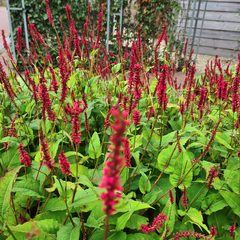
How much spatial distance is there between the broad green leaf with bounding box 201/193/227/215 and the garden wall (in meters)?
9.86

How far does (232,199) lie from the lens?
→ 123 centimetres

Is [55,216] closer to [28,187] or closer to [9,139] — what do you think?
[28,187]

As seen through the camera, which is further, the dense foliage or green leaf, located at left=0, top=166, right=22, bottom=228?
the dense foliage

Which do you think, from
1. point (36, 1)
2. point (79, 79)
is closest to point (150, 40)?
point (36, 1)

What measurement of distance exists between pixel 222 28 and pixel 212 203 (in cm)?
1097

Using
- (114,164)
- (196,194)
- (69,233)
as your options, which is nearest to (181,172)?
(196,194)

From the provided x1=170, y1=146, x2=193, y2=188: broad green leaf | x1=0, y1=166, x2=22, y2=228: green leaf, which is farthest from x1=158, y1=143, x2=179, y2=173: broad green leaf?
x1=0, y1=166, x2=22, y2=228: green leaf

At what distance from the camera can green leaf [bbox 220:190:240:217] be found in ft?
3.98

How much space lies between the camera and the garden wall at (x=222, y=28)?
9.70 meters

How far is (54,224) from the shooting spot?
104 cm

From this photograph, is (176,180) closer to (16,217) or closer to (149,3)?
(16,217)

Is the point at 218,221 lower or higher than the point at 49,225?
lower

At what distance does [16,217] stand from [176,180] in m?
0.91

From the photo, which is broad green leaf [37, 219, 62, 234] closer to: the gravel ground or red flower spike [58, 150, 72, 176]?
red flower spike [58, 150, 72, 176]
